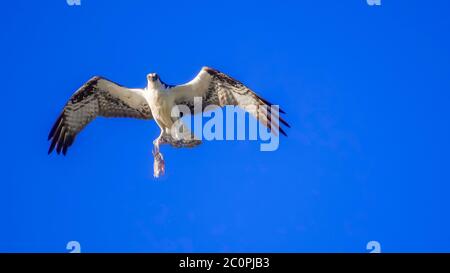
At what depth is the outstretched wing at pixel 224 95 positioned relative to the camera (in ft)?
Result: 61.3

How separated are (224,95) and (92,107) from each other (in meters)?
2.67

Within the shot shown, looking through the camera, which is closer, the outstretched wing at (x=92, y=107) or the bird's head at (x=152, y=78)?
the bird's head at (x=152, y=78)

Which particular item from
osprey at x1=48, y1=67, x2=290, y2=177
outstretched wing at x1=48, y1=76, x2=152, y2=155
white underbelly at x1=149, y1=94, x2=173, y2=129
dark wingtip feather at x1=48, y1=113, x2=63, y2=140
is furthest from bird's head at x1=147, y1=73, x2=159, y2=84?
dark wingtip feather at x1=48, y1=113, x2=63, y2=140

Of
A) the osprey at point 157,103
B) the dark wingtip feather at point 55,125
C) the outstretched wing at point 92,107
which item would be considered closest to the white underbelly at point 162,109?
the osprey at point 157,103

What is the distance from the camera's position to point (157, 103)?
19.0 m

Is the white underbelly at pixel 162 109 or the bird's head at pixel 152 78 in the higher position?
the bird's head at pixel 152 78

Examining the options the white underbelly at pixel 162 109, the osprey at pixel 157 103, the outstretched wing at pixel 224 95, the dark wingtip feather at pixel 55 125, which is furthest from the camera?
the dark wingtip feather at pixel 55 125

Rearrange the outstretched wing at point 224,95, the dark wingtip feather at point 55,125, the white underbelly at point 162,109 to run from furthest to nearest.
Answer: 1. the dark wingtip feather at point 55,125
2. the white underbelly at point 162,109
3. the outstretched wing at point 224,95

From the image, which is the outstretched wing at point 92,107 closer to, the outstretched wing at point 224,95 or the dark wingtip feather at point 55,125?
the dark wingtip feather at point 55,125

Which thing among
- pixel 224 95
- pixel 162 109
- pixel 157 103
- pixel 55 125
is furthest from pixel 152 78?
pixel 55 125

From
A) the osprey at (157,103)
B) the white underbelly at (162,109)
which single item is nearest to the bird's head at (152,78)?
the osprey at (157,103)
